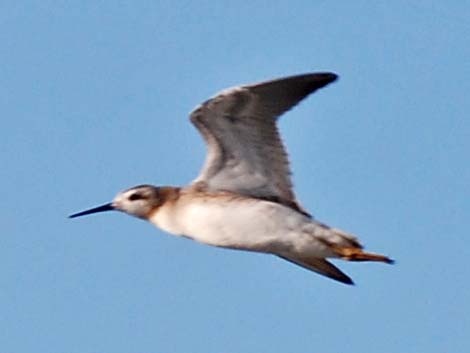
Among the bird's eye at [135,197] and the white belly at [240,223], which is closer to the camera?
the white belly at [240,223]

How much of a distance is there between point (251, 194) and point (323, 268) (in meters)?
1.05

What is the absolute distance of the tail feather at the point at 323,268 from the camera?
2291 centimetres

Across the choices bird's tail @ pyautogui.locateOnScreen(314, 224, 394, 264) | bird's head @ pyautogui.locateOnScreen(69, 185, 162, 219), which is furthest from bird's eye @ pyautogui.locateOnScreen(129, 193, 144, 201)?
bird's tail @ pyautogui.locateOnScreen(314, 224, 394, 264)

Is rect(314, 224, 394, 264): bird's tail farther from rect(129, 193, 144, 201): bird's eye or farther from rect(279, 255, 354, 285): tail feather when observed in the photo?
rect(129, 193, 144, 201): bird's eye

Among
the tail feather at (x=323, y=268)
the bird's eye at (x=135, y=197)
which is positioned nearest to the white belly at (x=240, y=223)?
the tail feather at (x=323, y=268)

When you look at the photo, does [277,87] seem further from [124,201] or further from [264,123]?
[124,201]

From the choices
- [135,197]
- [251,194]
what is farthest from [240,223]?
[135,197]

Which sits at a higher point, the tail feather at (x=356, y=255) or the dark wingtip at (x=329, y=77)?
the dark wingtip at (x=329, y=77)

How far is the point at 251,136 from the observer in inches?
906

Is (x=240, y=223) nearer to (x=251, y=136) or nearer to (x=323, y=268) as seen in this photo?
(x=251, y=136)

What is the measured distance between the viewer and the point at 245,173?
23.2 metres

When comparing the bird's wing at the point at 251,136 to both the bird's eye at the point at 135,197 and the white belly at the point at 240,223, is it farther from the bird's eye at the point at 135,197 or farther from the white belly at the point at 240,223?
the bird's eye at the point at 135,197

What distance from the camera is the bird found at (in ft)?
73.1

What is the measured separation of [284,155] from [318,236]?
137 centimetres
